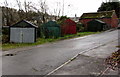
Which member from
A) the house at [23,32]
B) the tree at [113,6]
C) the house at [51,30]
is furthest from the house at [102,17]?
the house at [23,32]

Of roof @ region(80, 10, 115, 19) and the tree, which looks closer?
roof @ region(80, 10, 115, 19)

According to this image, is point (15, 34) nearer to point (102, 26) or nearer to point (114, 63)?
point (114, 63)

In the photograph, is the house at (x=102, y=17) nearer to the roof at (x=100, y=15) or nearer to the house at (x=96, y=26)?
the roof at (x=100, y=15)

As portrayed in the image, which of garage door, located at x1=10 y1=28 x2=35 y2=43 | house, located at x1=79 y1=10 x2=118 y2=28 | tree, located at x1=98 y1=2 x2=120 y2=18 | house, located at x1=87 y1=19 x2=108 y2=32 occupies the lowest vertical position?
garage door, located at x1=10 y1=28 x2=35 y2=43

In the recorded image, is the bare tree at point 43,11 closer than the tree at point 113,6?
Yes

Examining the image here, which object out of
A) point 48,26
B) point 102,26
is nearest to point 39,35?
point 48,26

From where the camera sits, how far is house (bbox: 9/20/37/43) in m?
17.0

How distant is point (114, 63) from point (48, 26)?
52.1 ft

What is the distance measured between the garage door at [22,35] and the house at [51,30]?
493 cm

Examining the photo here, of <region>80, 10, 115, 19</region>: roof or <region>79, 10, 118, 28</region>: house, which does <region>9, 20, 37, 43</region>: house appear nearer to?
<region>79, 10, 118, 28</region>: house

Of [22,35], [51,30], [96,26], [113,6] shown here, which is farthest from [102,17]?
[22,35]

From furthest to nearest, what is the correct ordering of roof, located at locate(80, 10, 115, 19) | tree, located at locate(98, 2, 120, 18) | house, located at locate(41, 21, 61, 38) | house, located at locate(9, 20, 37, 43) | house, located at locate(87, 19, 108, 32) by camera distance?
tree, located at locate(98, 2, 120, 18), roof, located at locate(80, 10, 115, 19), house, located at locate(87, 19, 108, 32), house, located at locate(41, 21, 61, 38), house, located at locate(9, 20, 37, 43)

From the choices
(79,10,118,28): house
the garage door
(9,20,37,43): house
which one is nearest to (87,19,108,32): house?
(79,10,118,28): house

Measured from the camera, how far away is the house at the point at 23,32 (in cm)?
1705
